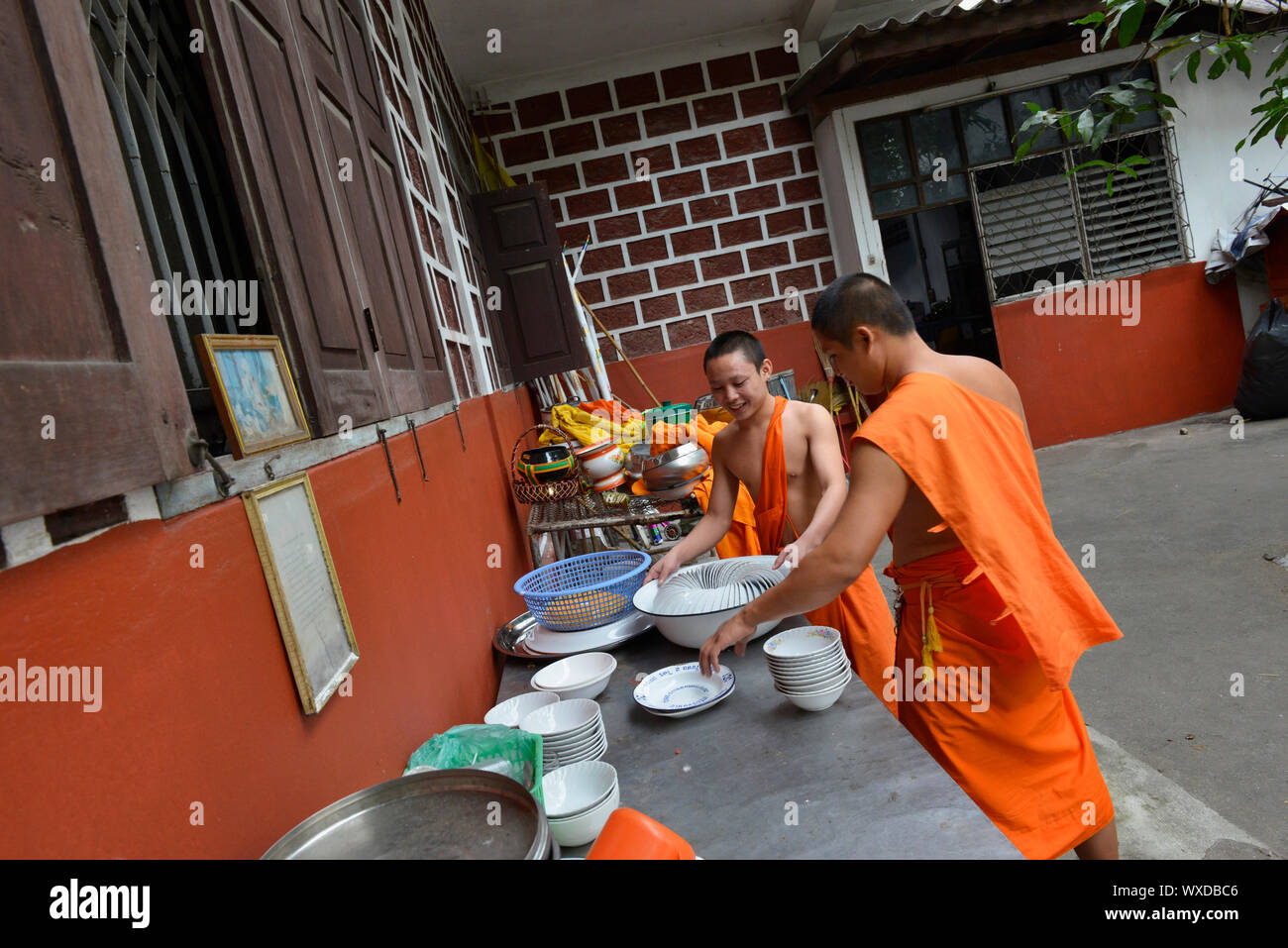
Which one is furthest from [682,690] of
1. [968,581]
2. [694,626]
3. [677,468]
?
[677,468]

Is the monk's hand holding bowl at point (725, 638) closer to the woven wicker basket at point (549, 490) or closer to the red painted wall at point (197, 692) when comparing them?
the red painted wall at point (197, 692)

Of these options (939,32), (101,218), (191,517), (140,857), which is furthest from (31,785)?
(939,32)

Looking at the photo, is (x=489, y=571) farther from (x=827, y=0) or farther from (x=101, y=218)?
(x=827, y=0)

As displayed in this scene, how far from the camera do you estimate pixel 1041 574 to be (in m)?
1.78

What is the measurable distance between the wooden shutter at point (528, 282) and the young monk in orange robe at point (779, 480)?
2.86m

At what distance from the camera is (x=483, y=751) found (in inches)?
58.2

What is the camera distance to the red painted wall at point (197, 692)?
0.66 metres

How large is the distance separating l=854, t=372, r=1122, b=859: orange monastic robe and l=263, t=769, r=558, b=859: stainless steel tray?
1.07 m

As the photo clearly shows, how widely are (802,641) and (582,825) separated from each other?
2.32ft

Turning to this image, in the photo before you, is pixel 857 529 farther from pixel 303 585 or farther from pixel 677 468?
pixel 677 468

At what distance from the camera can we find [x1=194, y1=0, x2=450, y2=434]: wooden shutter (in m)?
1.43

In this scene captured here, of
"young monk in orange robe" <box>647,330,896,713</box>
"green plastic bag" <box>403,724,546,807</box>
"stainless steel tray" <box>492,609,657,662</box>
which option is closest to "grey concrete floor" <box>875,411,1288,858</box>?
"young monk in orange robe" <box>647,330,896,713</box>

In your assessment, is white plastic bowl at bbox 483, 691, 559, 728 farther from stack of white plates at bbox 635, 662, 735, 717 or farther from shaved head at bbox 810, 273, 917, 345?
shaved head at bbox 810, 273, 917, 345
